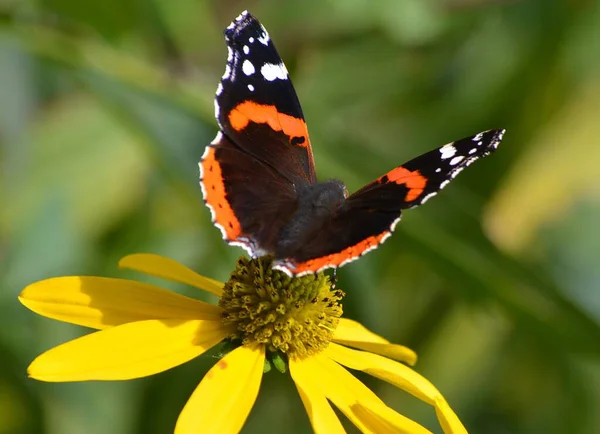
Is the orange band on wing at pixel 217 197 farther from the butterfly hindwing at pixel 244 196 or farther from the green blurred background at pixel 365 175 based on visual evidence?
the green blurred background at pixel 365 175

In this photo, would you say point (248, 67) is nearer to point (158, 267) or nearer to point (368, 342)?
point (158, 267)

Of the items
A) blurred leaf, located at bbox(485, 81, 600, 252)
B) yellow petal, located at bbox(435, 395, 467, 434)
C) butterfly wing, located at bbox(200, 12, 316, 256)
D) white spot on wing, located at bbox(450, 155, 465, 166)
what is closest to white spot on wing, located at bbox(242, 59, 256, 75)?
butterfly wing, located at bbox(200, 12, 316, 256)

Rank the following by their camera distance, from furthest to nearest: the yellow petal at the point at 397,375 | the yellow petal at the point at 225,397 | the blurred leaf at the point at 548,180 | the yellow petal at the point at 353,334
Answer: the blurred leaf at the point at 548,180 → the yellow petal at the point at 353,334 → the yellow petal at the point at 397,375 → the yellow petal at the point at 225,397

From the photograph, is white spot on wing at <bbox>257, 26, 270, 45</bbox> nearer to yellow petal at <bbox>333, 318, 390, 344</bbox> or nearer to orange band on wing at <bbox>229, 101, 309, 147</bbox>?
orange band on wing at <bbox>229, 101, 309, 147</bbox>

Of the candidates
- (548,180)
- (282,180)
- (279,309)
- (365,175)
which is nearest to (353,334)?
(279,309)

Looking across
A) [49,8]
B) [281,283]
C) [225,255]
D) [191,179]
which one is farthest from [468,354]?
[49,8]

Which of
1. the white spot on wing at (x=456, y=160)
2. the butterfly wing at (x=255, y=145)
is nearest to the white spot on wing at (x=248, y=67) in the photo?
the butterfly wing at (x=255, y=145)

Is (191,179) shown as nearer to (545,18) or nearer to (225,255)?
(225,255)
